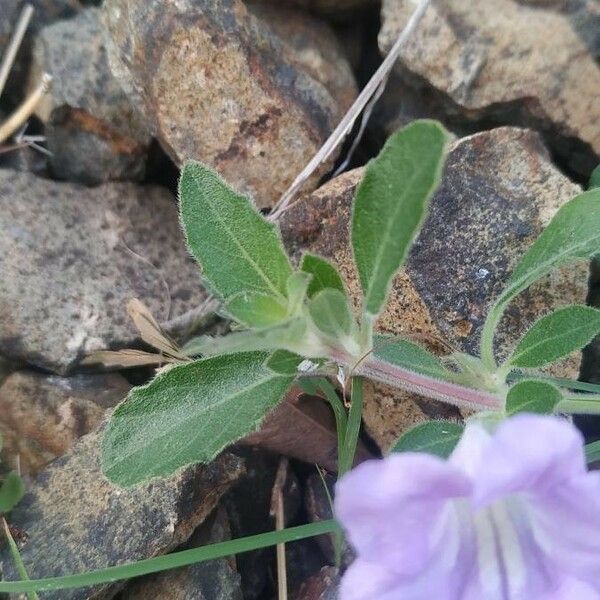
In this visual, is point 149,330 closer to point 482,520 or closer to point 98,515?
point 98,515

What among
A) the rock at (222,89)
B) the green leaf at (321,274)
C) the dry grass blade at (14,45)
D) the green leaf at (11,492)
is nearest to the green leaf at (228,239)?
the green leaf at (321,274)


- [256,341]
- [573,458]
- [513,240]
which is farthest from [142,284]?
[573,458]

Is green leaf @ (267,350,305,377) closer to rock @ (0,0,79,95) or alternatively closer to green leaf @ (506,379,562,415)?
green leaf @ (506,379,562,415)

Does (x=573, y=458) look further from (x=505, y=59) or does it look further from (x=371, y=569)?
(x=505, y=59)

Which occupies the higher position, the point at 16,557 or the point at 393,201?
the point at 393,201

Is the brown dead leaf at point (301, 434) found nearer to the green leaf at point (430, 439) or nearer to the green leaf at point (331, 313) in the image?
the green leaf at point (430, 439)

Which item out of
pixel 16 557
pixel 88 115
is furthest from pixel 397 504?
pixel 88 115

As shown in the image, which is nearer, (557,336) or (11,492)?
(557,336)
